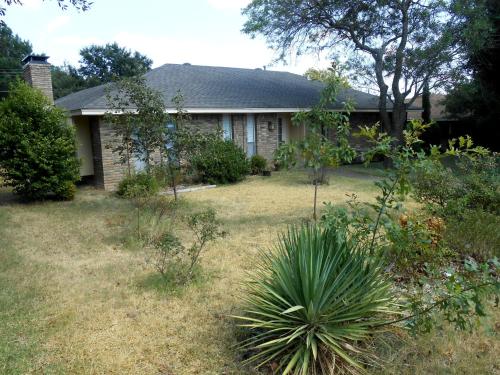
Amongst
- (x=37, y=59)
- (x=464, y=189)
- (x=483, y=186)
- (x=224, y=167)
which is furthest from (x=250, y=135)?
(x=483, y=186)

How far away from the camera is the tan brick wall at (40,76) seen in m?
13.6

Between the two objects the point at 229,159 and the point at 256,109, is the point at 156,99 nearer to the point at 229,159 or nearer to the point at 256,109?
the point at 229,159

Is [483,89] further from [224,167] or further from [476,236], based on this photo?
[476,236]

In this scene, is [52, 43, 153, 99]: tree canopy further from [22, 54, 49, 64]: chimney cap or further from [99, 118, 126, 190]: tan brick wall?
[99, 118, 126, 190]: tan brick wall

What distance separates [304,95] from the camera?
2002 centimetres

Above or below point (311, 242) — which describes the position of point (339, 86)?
above

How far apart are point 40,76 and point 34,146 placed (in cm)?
489

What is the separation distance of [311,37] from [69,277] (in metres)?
16.6

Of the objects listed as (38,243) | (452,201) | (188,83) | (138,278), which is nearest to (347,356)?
(138,278)

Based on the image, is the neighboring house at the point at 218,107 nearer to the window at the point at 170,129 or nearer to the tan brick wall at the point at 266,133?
the tan brick wall at the point at 266,133

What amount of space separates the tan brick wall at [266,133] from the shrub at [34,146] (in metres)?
8.31

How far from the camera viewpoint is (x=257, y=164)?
637 inches

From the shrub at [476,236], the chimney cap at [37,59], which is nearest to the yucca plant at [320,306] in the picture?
the shrub at [476,236]

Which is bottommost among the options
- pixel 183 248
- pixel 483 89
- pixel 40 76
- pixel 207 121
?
pixel 183 248
